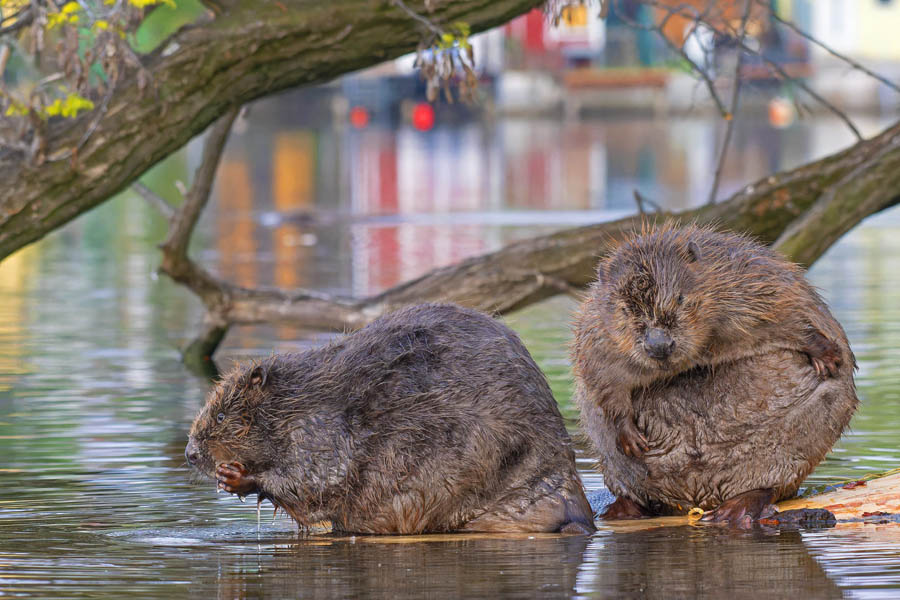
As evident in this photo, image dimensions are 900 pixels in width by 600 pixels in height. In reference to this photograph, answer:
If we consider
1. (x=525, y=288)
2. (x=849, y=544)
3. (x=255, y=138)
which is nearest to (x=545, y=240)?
(x=525, y=288)

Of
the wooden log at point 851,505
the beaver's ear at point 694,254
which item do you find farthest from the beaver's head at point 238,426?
the beaver's ear at point 694,254

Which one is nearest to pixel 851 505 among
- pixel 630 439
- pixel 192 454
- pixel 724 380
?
pixel 724 380

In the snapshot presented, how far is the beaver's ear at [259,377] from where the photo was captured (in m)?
6.89

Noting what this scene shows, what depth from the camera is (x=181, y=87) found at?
10047 mm

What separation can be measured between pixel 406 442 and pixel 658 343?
1062mm

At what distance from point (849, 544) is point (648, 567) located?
840 millimetres

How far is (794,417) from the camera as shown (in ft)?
22.2

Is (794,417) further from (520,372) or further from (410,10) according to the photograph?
(410,10)

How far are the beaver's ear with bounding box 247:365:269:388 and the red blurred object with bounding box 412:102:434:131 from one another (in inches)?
2426

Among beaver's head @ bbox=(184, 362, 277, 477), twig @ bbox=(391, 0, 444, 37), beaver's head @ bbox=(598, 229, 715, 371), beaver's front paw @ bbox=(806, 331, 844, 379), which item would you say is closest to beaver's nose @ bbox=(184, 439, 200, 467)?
beaver's head @ bbox=(184, 362, 277, 477)

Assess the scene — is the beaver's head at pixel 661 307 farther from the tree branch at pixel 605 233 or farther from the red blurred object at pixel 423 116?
the red blurred object at pixel 423 116

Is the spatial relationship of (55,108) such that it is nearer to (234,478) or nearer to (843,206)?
(234,478)

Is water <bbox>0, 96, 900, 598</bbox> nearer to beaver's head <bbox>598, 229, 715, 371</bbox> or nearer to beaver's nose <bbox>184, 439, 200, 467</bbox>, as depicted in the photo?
beaver's nose <bbox>184, 439, 200, 467</bbox>

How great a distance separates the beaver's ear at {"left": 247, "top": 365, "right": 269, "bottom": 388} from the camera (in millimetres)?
6891
